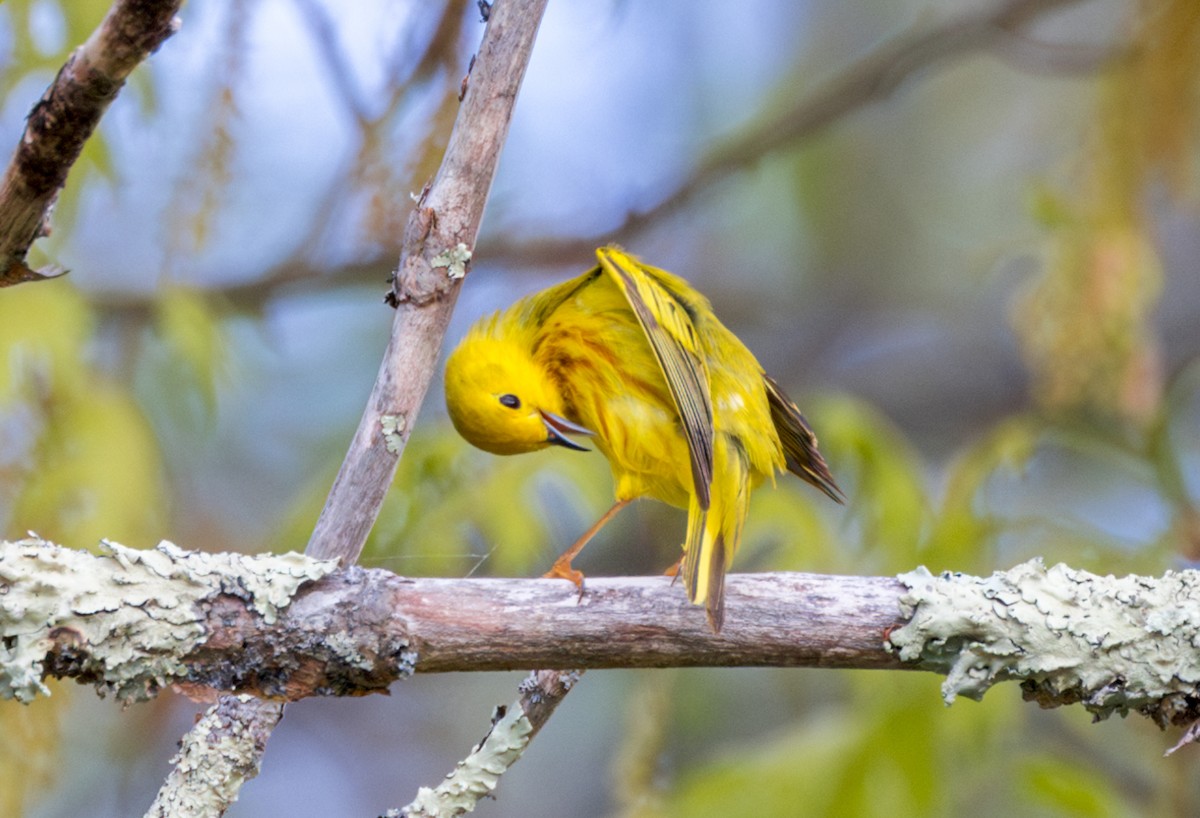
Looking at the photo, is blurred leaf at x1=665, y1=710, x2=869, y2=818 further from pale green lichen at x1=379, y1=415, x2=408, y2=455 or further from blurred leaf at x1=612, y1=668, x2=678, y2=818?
pale green lichen at x1=379, y1=415, x2=408, y2=455

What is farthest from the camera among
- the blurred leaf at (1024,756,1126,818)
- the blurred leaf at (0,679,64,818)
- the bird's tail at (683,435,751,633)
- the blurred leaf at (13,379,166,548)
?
the blurred leaf at (1024,756,1126,818)

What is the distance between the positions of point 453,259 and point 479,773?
2.65 ft

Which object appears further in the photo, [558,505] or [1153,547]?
[558,505]

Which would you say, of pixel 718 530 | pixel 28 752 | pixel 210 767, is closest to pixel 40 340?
pixel 28 752

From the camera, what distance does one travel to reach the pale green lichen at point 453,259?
192cm

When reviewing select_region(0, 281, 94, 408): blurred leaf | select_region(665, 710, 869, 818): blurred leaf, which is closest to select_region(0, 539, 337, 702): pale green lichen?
select_region(0, 281, 94, 408): blurred leaf

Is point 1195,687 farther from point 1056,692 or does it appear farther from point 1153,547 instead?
point 1153,547

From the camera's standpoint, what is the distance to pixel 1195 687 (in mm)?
1798

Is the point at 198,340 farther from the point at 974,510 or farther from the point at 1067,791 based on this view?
the point at 1067,791

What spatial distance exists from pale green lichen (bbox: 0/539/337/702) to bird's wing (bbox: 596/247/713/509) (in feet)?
2.57

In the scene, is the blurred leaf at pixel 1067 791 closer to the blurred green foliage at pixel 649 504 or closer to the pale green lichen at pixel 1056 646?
the blurred green foliage at pixel 649 504

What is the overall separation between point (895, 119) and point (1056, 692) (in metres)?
5.56

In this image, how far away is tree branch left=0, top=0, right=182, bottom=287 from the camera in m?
1.36

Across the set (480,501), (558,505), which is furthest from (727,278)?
(480,501)
